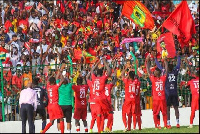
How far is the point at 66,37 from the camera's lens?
31.1 metres

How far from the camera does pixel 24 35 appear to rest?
30.6 metres

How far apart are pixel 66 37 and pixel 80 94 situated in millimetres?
7938

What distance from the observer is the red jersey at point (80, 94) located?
23.3 meters

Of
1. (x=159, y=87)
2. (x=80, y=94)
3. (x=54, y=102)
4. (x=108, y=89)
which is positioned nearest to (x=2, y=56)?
(x=80, y=94)

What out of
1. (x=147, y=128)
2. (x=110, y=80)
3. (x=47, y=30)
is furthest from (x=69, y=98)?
(x=47, y=30)

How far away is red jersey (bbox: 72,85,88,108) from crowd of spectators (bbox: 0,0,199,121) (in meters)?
3.95

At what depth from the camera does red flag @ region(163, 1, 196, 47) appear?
94.6 ft

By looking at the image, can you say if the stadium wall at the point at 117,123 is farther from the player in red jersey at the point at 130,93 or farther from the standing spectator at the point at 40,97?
the player in red jersey at the point at 130,93

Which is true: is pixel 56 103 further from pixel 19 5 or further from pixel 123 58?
pixel 19 5

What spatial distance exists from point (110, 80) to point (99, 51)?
10.8 feet

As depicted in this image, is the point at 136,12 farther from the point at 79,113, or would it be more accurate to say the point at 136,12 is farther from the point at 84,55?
the point at 79,113

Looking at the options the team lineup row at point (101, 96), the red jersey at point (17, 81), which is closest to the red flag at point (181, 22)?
the team lineup row at point (101, 96)

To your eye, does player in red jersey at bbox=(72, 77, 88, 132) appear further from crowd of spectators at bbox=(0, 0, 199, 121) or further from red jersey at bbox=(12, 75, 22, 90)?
red jersey at bbox=(12, 75, 22, 90)

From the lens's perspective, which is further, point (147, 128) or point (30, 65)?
point (30, 65)
